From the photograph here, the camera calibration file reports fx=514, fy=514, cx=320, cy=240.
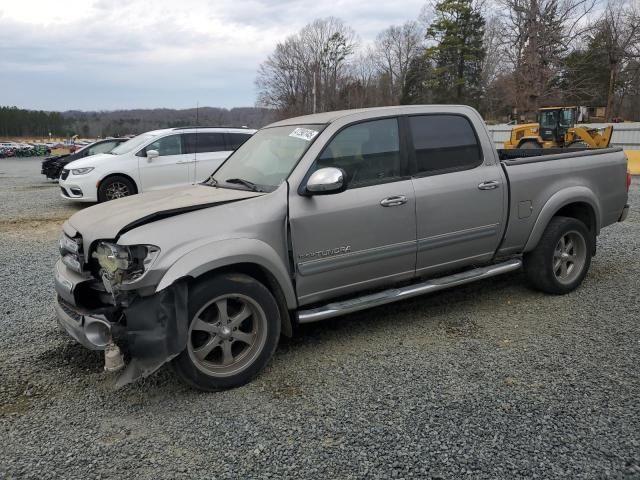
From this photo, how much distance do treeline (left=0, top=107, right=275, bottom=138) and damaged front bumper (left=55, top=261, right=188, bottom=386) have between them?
36885mm

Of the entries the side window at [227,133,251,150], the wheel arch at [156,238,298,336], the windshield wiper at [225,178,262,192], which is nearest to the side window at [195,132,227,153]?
the side window at [227,133,251,150]

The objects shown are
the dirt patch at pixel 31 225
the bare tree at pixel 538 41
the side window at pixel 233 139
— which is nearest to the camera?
the dirt patch at pixel 31 225

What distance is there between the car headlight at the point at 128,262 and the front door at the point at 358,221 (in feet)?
3.30

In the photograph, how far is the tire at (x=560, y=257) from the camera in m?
5.02

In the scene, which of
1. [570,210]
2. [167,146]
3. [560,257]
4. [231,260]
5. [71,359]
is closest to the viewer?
[231,260]

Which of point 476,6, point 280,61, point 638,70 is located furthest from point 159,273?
point 280,61

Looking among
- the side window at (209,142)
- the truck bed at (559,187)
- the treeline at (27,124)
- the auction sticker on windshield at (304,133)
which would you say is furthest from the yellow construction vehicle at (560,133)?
the treeline at (27,124)

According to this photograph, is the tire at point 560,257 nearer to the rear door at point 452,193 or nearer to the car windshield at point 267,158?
the rear door at point 452,193

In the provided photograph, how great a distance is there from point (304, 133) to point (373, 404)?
7.10 ft

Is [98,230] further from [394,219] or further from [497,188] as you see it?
[497,188]

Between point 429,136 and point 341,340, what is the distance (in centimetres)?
190

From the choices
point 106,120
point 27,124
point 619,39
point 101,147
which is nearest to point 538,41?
point 619,39

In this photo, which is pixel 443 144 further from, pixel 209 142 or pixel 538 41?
pixel 538 41

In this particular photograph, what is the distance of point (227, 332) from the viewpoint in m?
3.46
